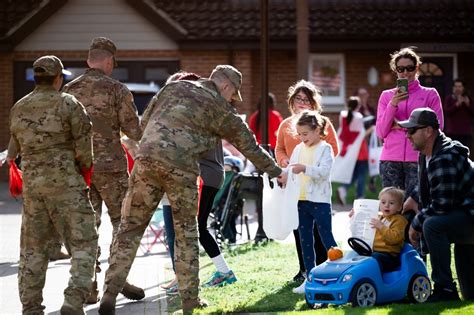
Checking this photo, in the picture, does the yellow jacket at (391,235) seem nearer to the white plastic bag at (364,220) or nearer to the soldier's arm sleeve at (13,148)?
the white plastic bag at (364,220)

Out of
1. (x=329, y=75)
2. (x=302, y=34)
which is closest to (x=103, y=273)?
(x=302, y=34)

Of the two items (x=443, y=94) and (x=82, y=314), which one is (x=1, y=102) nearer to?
(x=443, y=94)

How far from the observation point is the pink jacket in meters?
9.95

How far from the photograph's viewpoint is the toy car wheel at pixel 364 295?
8.65 metres

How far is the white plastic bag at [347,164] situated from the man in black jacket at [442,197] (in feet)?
32.9

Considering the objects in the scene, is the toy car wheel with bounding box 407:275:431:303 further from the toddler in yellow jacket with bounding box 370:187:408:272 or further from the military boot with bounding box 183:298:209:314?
the military boot with bounding box 183:298:209:314

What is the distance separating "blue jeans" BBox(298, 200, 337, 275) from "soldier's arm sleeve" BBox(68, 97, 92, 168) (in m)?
2.38

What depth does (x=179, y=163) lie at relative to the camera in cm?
841

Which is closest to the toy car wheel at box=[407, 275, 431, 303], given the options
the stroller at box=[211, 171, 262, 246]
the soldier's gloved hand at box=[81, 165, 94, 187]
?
the soldier's gloved hand at box=[81, 165, 94, 187]

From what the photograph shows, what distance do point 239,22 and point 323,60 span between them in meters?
2.51

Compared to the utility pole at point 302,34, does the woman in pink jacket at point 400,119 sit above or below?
below

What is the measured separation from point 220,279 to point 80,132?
256 centimetres

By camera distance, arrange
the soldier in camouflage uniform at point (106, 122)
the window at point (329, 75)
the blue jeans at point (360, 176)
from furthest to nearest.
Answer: the window at point (329, 75)
the blue jeans at point (360, 176)
the soldier in camouflage uniform at point (106, 122)

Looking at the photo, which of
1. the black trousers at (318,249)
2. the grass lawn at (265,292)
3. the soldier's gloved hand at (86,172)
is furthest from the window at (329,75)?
the soldier's gloved hand at (86,172)
